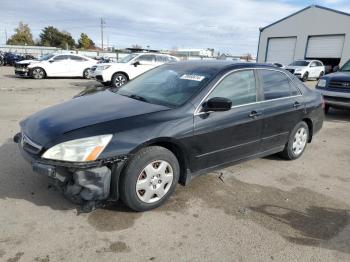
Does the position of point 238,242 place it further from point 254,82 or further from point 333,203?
point 254,82

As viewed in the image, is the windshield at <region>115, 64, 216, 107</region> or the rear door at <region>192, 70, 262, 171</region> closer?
the rear door at <region>192, 70, 262, 171</region>

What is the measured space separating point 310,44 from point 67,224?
31.3 m

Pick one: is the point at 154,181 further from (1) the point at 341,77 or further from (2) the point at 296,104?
(1) the point at 341,77

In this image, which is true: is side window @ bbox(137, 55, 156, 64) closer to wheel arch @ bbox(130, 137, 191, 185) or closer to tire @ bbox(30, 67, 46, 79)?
tire @ bbox(30, 67, 46, 79)

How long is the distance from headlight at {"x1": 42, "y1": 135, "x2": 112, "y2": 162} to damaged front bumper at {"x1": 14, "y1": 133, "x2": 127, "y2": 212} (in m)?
0.05

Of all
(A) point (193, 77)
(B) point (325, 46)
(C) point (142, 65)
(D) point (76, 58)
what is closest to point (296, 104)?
(A) point (193, 77)

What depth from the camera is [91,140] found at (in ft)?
9.95

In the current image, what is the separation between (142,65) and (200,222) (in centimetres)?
1221

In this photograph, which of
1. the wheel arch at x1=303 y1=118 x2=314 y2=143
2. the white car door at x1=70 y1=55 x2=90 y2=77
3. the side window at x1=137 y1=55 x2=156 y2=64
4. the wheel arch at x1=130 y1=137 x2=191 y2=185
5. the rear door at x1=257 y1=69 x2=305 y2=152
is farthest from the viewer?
the white car door at x1=70 y1=55 x2=90 y2=77

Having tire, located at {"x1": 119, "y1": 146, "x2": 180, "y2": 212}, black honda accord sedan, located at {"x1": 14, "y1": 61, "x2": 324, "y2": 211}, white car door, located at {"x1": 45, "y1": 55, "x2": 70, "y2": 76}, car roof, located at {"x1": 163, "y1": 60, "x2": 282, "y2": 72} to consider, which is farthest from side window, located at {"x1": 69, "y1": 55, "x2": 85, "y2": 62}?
tire, located at {"x1": 119, "y1": 146, "x2": 180, "y2": 212}

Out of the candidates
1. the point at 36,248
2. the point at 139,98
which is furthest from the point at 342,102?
the point at 36,248

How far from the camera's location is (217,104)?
3609 millimetres

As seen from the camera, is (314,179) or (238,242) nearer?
(238,242)

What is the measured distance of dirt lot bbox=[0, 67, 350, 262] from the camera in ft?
9.23
